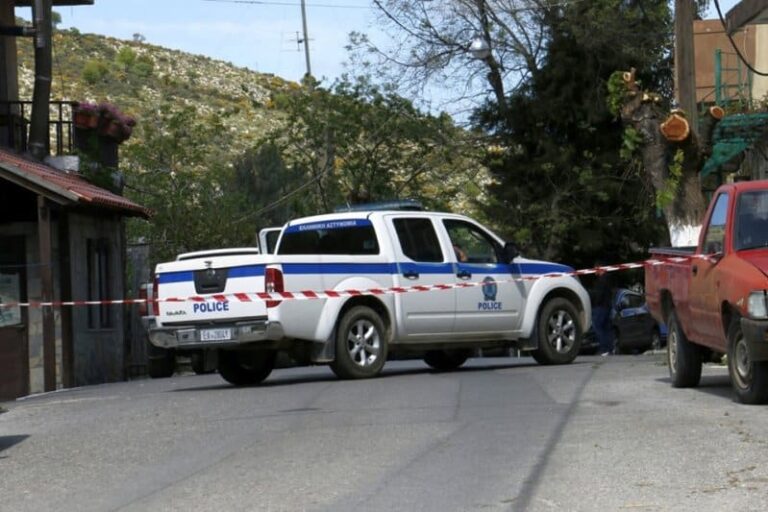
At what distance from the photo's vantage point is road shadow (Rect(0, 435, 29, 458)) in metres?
11.7

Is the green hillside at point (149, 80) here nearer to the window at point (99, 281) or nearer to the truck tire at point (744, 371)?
the window at point (99, 281)

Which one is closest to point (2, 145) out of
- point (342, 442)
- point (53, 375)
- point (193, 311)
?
point (53, 375)

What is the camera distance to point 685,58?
21969 mm

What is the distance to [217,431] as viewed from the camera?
11969 millimetres

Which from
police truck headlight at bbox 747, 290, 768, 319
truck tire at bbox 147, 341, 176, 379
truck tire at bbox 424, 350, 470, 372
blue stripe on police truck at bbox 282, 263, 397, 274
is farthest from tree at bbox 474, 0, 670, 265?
police truck headlight at bbox 747, 290, 768, 319

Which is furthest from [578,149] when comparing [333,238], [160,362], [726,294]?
[726,294]

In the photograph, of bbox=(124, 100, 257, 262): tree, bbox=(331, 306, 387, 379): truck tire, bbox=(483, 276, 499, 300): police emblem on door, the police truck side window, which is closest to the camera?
bbox=(331, 306, 387, 379): truck tire

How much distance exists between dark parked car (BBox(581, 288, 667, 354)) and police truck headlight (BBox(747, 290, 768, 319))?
61.9ft

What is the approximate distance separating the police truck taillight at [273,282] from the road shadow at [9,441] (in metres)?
4.47

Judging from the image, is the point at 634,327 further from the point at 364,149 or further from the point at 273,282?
the point at 273,282

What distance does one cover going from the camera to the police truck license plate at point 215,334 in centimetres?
1652

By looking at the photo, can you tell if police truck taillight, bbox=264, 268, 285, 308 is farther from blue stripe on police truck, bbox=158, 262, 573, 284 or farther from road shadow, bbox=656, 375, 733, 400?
road shadow, bbox=656, 375, 733, 400

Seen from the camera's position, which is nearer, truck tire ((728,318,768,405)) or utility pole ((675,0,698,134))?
truck tire ((728,318,768,405))

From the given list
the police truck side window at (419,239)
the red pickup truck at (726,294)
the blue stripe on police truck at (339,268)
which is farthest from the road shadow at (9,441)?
the police truck side window at (419,239)
